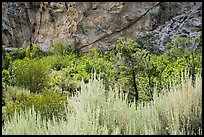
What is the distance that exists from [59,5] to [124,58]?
2022 centimetres

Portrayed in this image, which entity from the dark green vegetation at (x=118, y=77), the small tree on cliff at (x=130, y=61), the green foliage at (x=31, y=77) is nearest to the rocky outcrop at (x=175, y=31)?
the dark green vegetation at (x=118, y=77)

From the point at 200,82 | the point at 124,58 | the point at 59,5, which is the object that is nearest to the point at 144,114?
the point at 200,82

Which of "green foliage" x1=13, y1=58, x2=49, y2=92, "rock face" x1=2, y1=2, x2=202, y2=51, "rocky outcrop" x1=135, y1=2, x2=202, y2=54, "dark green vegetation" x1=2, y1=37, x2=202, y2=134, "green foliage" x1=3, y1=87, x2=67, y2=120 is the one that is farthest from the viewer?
"rock face" x1=2, y1=2, x2=202, y2=51

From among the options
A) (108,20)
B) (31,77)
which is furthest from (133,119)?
(108,20)

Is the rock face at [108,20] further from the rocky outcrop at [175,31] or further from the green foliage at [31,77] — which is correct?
the green foliage at [31,77]

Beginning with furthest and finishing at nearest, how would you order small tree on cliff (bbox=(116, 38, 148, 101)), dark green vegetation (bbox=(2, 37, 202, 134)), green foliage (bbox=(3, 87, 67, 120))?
small tree on cliff (bbox=(116, 38, 148, 101)), dark green vegetation (bbox=(2, 37, 202, 134)), green foliage (bbox=(3, 87, 67, 120))

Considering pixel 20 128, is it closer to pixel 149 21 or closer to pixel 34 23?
pixel 149 21

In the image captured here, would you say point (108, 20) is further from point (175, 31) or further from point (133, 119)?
point (133, 119)

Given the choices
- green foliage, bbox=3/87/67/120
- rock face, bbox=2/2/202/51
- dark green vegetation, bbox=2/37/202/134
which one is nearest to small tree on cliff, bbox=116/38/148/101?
dark green vegetation, bbox=2/37/202/134

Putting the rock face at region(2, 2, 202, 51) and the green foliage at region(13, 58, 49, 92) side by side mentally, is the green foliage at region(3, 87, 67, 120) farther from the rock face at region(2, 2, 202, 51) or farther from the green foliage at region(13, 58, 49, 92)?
the rock face at region(2, 2, 202, 51)

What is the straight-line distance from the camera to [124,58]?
23.5ft

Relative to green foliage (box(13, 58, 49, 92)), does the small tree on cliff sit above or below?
above

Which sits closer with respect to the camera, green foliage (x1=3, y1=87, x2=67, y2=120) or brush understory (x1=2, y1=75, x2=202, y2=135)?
brush understory (x1=2, y1=75, x2=202, y2=135)

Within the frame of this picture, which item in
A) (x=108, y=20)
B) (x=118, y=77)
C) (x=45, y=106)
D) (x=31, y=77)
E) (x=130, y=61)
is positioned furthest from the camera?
(x=108, y=20)
